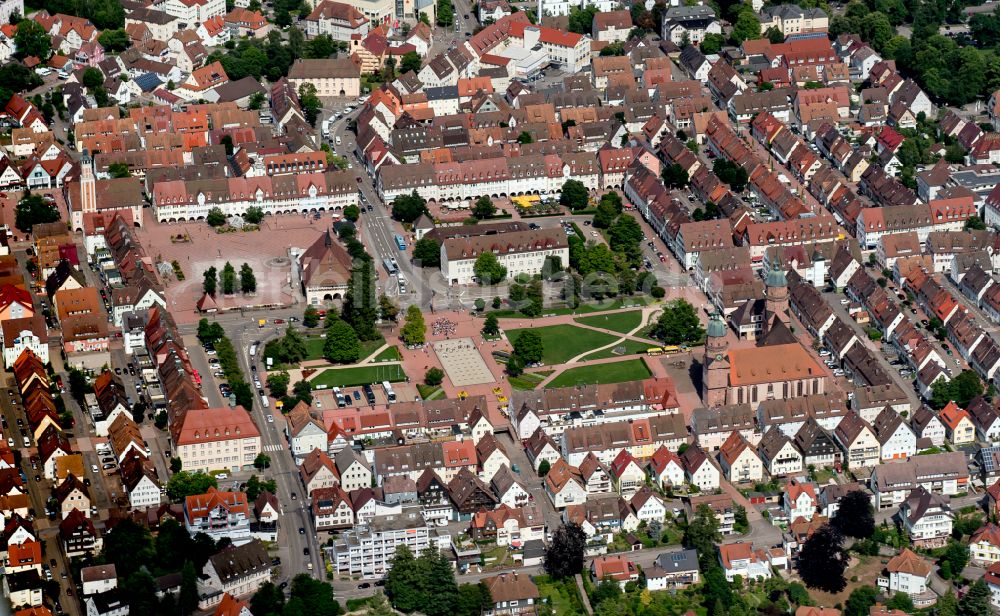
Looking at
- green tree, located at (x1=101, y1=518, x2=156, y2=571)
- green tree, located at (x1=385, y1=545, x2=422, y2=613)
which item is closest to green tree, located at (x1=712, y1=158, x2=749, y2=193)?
green tree, located at (x1=385, y1=545, x2=422, y2=613)

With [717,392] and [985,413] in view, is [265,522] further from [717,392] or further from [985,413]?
[985,413]

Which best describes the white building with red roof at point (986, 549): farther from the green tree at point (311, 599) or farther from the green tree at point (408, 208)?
the green tree at point (408, 208)

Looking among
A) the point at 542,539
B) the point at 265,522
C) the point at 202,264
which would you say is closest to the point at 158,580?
the point at 265,522

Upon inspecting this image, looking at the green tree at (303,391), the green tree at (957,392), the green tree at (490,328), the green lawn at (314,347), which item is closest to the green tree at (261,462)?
the green tree at (303,391)

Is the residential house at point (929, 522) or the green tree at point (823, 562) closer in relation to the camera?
the green tree at point (823, 562)

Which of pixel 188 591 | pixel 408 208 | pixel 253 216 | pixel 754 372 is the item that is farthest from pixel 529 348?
pixel 188 591

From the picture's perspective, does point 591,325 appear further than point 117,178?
No
